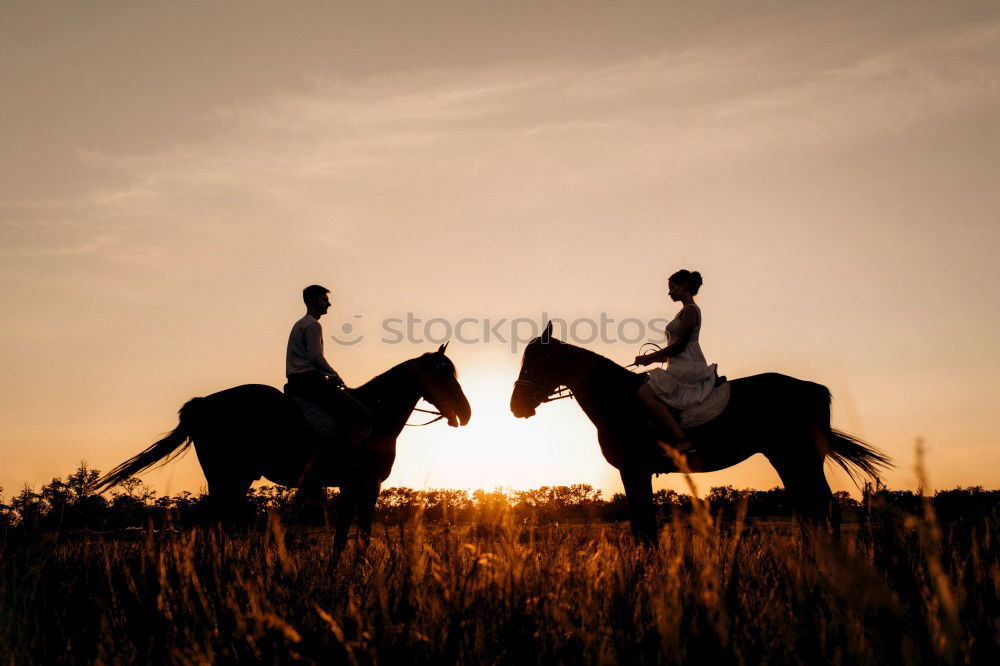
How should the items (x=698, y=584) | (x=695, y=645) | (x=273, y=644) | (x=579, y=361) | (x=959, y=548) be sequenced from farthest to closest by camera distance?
(x=579, y=361)
(x=959, y=548)
(x=698, y=584)
(x=273, y=644)
(x=695, y=645)

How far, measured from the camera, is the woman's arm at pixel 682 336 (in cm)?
926

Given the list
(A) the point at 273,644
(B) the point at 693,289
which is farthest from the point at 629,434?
(A) the point at 273,644

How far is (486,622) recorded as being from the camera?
3285mm

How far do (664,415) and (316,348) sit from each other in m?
4.59

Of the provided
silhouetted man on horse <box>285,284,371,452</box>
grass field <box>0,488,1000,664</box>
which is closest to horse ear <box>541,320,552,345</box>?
silhouetted man on horse <box>285,284,371,452</box>

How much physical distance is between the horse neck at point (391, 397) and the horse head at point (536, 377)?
1.61 meters

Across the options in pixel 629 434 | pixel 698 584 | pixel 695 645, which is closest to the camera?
pixel 695 645

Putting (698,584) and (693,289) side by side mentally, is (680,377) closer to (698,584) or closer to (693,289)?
(693,289)

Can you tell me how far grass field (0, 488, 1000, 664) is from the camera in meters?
2.64

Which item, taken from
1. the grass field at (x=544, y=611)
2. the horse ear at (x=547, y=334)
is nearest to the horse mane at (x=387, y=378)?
the horse ear at (x=547, y=334)

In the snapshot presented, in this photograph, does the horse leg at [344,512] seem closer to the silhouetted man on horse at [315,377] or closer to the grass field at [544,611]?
the silhouetted man on horse at [315,377]

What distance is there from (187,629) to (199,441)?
666 centimetres

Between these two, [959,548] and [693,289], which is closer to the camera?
[959,548]

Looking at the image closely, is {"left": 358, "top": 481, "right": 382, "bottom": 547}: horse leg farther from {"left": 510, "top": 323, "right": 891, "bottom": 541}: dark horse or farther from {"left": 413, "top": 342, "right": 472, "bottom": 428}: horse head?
{"left": 510, "top": 323, "right": 891, "bottom": 541}: dark horse
